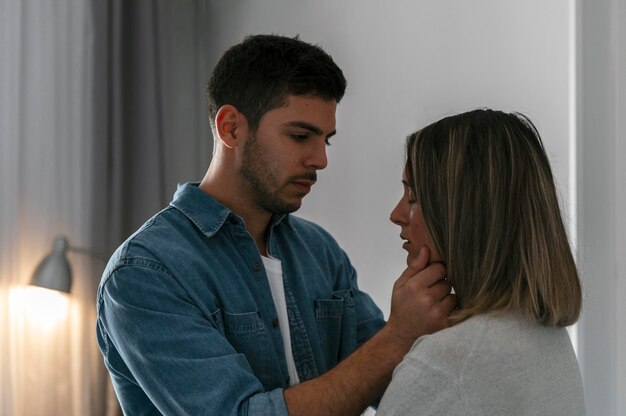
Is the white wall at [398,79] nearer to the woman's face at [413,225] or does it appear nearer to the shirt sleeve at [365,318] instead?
the shirt sleeve at [365,318]

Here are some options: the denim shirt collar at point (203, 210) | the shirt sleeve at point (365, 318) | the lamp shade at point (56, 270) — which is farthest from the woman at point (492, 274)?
the lamp shade at point (56, 270)

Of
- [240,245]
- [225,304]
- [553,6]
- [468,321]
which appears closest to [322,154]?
[240,245]

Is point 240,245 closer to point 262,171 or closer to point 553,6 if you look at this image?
point 262,171

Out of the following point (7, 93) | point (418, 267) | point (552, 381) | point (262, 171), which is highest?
point (7, 93)

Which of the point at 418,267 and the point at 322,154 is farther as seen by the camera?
the point at 322,154

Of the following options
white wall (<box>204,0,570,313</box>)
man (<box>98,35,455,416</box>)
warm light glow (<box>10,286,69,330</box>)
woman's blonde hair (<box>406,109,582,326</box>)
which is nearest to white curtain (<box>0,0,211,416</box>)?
warm light glow (<box>10,286,69,330</box>)

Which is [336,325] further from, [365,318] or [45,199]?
[45,199]

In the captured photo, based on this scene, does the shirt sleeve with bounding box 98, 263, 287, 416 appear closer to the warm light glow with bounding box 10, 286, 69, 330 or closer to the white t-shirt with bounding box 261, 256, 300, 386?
the white t-shirt with bounding box 261, 256, 300, 386

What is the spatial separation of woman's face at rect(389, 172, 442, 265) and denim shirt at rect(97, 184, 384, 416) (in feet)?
1.08

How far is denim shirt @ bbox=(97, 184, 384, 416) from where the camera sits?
137 cm

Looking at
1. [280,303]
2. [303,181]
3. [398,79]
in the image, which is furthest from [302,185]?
[398,79]

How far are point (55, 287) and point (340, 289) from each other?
3.86 ft

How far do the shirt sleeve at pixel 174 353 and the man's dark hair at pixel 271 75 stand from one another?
1.43 ft

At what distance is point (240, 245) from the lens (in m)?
1.63
